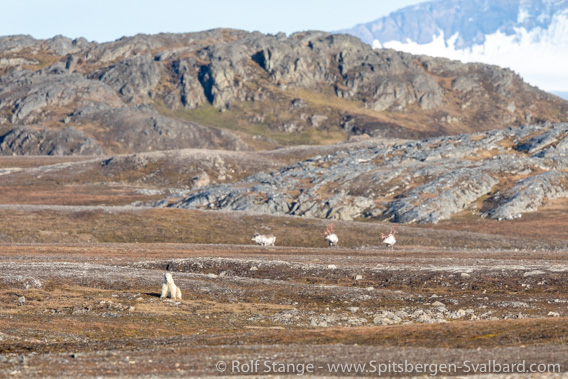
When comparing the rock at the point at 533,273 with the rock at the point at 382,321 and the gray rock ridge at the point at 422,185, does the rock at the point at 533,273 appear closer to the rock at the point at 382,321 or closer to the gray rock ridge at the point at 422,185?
the rock at the point at 382,321

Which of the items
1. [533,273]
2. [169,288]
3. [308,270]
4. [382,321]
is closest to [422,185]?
[308,270]

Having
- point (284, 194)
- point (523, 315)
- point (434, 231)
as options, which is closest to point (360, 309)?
point (523, 315)

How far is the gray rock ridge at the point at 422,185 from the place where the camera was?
130500 mm

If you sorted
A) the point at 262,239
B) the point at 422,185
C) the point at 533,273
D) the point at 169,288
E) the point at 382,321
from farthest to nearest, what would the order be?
the point at 422,185 < the point at 262,239 < the point at 533,273 < the point at 169,288 < the point at 382,321

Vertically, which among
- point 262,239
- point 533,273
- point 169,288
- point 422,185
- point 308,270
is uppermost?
point 422,185

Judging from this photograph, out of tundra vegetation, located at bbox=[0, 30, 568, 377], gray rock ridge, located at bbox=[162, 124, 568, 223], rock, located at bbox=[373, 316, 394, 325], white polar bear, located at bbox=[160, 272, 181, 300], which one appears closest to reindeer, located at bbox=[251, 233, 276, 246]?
tundra vegetation, located at bbox=[0, 30, 568, 377]

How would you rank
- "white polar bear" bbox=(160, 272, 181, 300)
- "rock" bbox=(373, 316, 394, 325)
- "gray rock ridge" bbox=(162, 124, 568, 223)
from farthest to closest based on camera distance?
1. "gray rock ridge" bbox=(162, 124, 568, 223)
2. "white polar bear" bbox=(160, 272, 181, 300)
3. "rock" bbox=(373, 316, 394, 325)

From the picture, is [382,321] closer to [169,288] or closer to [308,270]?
[169,288]

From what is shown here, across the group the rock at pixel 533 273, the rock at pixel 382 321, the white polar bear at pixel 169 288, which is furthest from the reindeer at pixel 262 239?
the rock at pixel 382 321

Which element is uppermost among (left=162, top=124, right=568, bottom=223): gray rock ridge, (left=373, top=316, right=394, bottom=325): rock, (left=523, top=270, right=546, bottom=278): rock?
(left=162, top=124, right=568, bottom=223): gray rock ridge

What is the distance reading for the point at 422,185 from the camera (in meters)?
140

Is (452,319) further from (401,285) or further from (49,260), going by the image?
(49,260)

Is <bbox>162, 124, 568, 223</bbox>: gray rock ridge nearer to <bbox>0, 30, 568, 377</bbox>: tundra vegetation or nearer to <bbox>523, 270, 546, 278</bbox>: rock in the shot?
<bbox>0, 30, 568, 377</bbox>: tundra vegetation

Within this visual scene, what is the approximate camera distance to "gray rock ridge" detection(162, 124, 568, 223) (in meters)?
130
